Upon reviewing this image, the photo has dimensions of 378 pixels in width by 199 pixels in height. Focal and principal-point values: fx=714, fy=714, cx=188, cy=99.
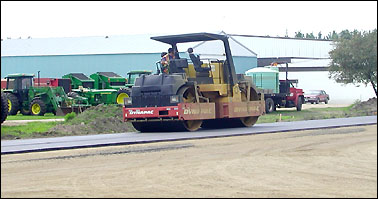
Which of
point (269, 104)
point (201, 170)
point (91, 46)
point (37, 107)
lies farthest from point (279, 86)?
point (201, 170)

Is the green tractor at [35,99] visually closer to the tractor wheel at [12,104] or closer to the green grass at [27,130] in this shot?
the tractor wheel at [12,104]

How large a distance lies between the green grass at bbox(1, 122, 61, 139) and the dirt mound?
62cm

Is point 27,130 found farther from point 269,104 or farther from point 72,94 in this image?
point 269,104

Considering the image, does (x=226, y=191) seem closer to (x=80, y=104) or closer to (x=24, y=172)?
(x=24, y=172)

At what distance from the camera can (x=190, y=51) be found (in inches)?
918

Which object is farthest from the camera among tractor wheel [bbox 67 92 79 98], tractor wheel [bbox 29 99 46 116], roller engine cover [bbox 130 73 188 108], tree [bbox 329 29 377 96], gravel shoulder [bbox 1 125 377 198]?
tractor wheel [bbox 67 92 79 98]

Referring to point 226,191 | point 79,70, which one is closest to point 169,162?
point 226,191

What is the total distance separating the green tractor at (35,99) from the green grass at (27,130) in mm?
9115


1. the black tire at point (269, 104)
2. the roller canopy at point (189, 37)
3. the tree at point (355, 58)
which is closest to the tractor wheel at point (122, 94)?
the black tire at point (269, 104)

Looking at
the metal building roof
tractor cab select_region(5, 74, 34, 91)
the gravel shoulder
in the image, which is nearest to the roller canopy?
the gravel shoulder

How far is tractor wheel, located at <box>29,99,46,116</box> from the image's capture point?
3500cm

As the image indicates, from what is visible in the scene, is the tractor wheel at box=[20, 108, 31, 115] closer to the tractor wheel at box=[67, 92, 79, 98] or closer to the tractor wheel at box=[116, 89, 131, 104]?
the tractor wheel at box=[67, 92, 79, 98]

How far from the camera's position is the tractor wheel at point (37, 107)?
35.0 meters

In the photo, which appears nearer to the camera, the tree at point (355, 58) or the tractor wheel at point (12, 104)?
the tree at point (355, 58)
